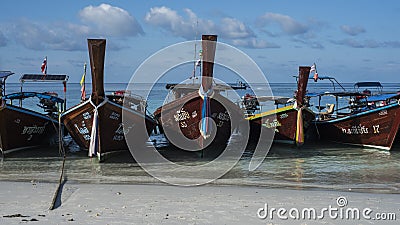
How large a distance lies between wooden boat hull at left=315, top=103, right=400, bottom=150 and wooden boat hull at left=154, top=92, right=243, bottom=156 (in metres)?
4.28

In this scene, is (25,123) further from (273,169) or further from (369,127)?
(369,127)

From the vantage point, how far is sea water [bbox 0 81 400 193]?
35.0 feet

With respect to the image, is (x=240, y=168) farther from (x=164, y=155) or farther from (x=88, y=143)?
(x=88, y=143)

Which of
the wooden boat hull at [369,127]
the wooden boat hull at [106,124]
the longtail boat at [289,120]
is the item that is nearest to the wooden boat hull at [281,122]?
the longtail boat at [289,120]

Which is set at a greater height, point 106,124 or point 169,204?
point 106,124

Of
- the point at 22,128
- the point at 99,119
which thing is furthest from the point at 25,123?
the point at 99,119

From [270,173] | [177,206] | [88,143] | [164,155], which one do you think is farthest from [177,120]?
[177,206]

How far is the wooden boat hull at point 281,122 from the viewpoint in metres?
16.5

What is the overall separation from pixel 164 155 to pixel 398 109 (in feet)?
24.1

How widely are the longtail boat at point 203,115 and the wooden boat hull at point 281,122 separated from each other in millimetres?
2118

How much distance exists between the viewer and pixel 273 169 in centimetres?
1252

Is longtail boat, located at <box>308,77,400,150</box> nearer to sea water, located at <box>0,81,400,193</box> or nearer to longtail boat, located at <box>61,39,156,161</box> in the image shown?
sea water, located at <box>0,81,400,193</box>

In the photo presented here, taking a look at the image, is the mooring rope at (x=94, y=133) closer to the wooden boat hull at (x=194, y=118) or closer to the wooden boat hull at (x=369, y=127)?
the wooden boat hull at (x=194, y=118)

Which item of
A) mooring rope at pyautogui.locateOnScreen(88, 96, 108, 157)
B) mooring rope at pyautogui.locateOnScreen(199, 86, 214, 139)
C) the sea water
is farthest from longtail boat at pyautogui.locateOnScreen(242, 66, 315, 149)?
mooring rope at pyautogui.locateOnScreen(88, 96, 108, 157)
